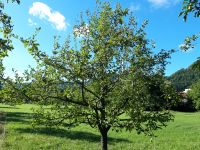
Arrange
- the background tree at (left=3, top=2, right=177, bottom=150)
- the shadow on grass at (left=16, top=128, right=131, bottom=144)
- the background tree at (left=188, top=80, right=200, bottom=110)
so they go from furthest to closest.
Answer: the background tree at (left=188, top=80, right=200, bottom=110) < the shadow on grass at (left=16, top=128, right=131, bottom=144) < the background tree at (left=3, top=2, right=177, bottom=150)

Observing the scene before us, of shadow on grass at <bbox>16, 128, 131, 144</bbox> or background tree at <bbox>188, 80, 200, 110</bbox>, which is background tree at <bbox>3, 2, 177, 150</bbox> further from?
background tree at <bbox>188, 80, 200, 110</bbox>

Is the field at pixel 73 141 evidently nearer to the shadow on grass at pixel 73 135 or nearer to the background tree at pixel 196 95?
the shadow on grass at pixel 73 135

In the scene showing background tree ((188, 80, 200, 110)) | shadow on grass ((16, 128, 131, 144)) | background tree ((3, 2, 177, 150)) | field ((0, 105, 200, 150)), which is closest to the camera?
background tree ((3, 2, 177, 150))

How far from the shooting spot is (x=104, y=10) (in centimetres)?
1443

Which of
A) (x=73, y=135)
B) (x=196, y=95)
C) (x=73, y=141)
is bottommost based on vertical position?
(x=73, y=141)

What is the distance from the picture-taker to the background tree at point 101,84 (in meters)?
12.8

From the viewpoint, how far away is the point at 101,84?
42.9ft

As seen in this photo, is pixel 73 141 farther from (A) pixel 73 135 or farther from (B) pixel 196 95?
(B) pixel 196 95

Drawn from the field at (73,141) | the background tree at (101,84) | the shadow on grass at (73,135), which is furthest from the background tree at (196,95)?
the background tree at (101,84)

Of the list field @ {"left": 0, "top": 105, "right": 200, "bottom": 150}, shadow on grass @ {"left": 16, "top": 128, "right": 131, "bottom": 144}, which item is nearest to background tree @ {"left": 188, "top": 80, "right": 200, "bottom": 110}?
field @ {"left": 0, "top": 105, "right": 200, "bottom": 150}

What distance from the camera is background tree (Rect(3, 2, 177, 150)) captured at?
1282 cm

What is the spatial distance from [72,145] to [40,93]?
1330 cm

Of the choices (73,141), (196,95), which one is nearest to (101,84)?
(73,141)

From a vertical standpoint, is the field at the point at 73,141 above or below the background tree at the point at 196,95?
below
